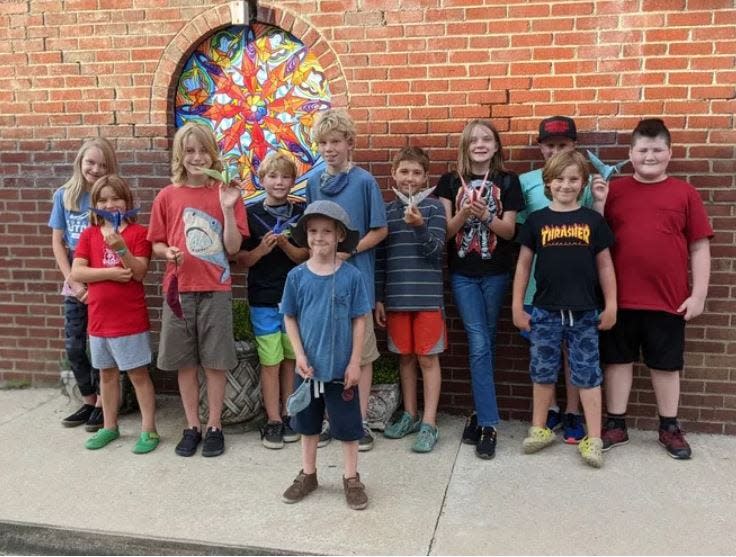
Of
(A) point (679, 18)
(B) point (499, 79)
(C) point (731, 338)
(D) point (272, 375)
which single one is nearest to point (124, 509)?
(D) point (272, 375)

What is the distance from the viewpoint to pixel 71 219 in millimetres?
4309

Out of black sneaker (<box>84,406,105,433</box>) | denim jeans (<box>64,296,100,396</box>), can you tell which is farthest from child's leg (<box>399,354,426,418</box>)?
denim jeans (<box>64,296,100,396</box>)

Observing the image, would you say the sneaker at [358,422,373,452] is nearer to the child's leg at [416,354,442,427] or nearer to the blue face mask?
the child's leg at [416,354,442,427]

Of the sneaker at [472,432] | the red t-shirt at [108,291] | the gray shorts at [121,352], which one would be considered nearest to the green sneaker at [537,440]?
the sneaker at [472,432]

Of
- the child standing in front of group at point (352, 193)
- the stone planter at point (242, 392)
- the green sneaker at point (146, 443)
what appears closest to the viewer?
the child standing in front of group at point (352, 193)

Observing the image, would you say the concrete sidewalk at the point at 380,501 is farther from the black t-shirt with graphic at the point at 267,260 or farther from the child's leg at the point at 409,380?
the black t-shirt with graphic at the point at 267,260

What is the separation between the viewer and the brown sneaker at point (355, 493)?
329 cm

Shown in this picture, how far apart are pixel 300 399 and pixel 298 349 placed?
0.80 ft

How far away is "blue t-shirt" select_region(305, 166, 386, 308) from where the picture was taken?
381 cm

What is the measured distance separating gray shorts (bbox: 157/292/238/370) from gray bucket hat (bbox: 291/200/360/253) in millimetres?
820

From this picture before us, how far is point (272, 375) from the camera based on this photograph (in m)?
4.16

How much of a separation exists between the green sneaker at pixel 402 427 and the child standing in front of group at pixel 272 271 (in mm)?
583

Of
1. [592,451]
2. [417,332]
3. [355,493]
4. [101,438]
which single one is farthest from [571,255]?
[101,438]

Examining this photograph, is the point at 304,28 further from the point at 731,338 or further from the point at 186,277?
the point at 731,338
